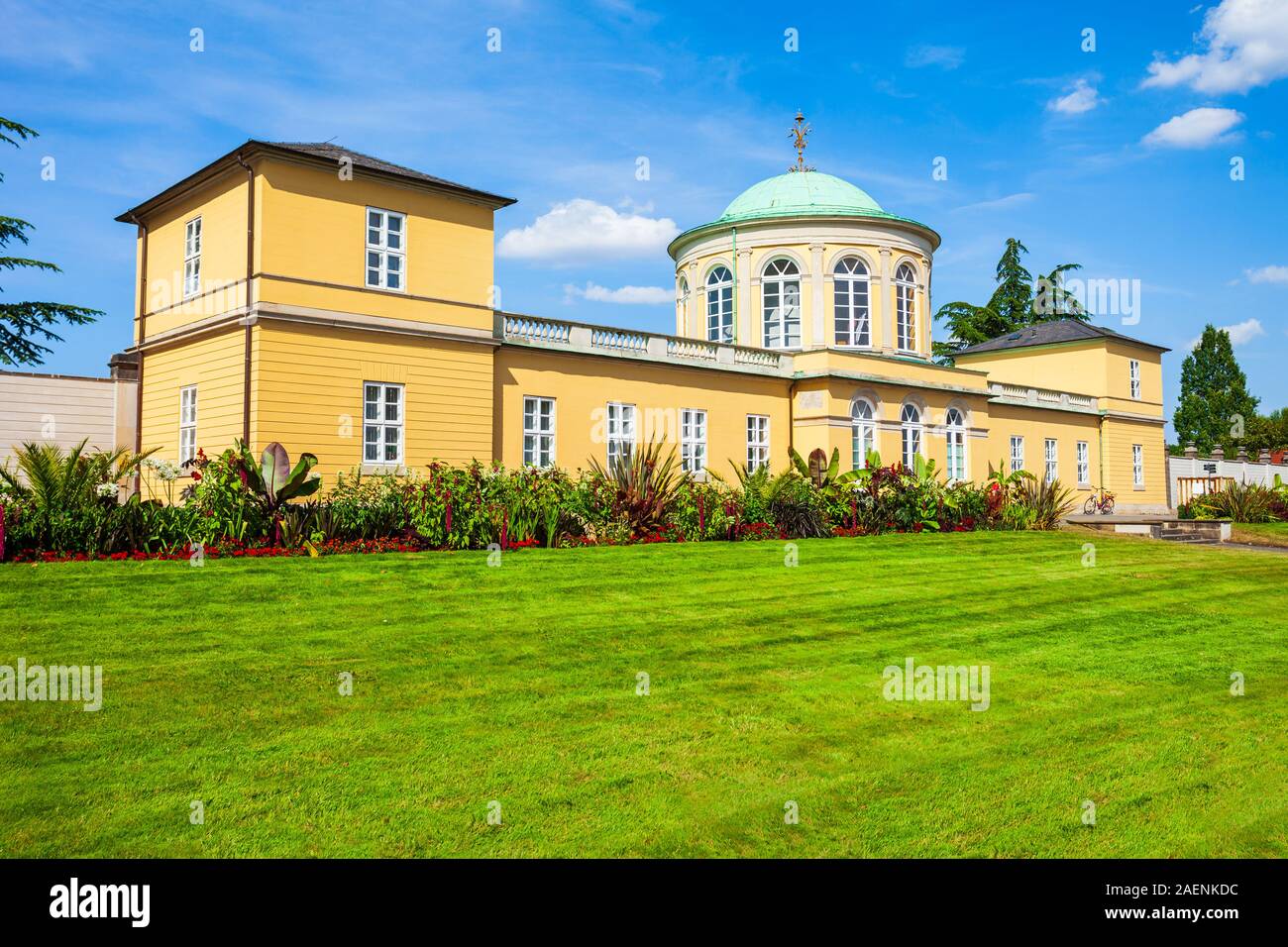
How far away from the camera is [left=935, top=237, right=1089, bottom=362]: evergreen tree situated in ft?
201

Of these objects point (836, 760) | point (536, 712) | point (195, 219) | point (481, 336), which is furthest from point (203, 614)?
point (195, 219)

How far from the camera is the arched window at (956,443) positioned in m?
33.6

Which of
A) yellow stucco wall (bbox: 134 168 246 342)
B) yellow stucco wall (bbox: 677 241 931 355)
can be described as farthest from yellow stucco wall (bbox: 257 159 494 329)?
yellow stucco wall (bbox: 677 241 931 355)

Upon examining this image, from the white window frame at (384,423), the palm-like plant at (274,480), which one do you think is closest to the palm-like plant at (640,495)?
the white window frame at (384,423)

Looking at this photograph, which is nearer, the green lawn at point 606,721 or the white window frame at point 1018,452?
the green lawn at point 606,721

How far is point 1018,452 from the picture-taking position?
3781cm

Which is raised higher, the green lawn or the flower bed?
the flower bed

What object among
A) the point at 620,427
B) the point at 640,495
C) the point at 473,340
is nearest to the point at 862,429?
the point at 620,427

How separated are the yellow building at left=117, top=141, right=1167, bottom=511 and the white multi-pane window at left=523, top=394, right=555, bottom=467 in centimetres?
5

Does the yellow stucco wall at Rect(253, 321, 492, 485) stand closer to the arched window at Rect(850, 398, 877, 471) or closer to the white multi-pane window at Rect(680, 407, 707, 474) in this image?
the white multi-pane window at Rect(680, 407, 707, 474)

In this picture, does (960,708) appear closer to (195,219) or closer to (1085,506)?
(195,219)

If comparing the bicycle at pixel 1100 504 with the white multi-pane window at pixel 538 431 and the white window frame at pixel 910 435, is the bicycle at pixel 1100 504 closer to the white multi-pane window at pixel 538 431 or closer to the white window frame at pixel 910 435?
the white window frame at pixel 910 435

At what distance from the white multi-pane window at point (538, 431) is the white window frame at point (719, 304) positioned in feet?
41.6
